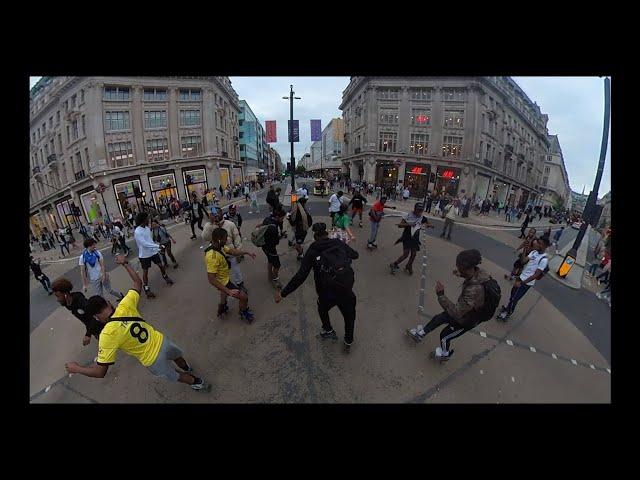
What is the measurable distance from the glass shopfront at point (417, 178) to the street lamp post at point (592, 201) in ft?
9.70

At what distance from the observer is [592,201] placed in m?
3.08

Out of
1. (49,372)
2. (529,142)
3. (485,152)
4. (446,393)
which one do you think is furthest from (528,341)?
(49,372)

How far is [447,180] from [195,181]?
7042 millimetres

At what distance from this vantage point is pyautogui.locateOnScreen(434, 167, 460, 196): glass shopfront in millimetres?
5298

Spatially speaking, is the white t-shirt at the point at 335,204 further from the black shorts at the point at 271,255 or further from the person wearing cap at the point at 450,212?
the person wearing cap at the point at 450,212

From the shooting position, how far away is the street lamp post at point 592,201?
7.29 feet

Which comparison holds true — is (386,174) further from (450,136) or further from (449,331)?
(449,331)

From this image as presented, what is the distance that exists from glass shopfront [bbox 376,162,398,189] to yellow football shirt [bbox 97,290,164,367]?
245 inches

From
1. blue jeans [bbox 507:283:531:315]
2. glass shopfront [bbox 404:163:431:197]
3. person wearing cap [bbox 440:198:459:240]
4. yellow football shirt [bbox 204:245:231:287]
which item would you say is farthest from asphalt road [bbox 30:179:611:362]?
yellow football shirt [bbox 204:245:231:287]

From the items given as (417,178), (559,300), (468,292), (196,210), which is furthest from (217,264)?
(559,300)

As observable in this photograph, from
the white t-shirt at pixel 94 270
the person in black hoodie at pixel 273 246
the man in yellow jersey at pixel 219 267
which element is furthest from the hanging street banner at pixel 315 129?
the white t-shirt at pixel 94 270
